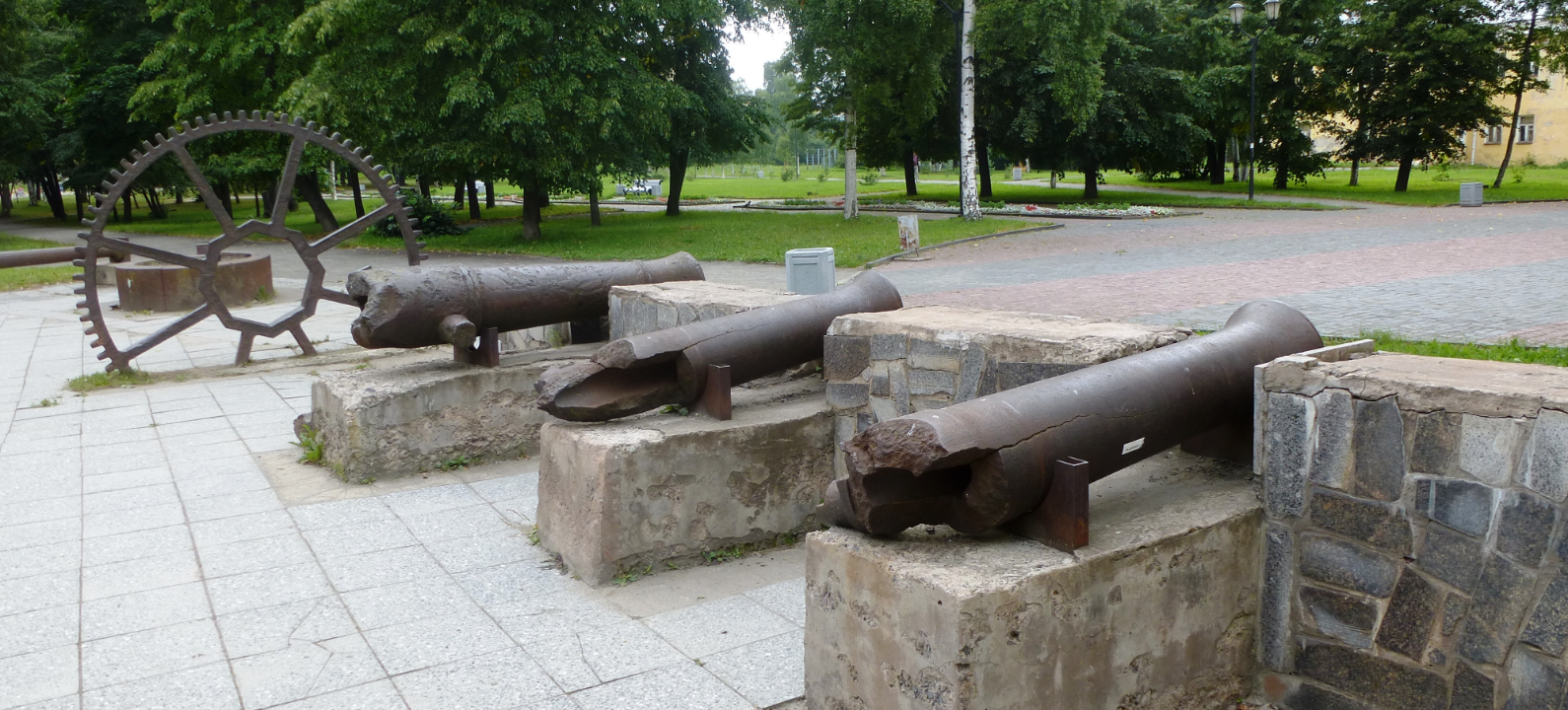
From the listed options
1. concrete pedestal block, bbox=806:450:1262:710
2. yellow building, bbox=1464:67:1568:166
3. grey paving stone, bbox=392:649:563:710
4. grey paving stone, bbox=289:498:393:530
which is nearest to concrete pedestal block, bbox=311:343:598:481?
grey paving stone, bbox=289:498:393:530

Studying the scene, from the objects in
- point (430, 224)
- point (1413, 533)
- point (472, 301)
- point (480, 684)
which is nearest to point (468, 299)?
point (472, 301)

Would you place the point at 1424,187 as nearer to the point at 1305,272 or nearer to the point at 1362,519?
the point at 1305,272

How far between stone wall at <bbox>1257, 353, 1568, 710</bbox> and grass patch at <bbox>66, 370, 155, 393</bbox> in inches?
339

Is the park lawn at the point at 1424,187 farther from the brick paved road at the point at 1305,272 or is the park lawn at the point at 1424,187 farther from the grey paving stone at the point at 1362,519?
the grey paving stone at the point at 1362,519

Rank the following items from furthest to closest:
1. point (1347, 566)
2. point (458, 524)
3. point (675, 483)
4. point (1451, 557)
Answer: point (458, 524) < point (675, 483) < point (1347, 566) < point (1451, 557)

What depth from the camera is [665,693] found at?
3.54 meters

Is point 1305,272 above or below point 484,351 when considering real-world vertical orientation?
below

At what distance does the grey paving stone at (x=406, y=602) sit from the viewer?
420 centimetres

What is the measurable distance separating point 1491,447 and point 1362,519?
0.42 m

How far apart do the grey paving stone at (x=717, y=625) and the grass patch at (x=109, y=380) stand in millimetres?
6698

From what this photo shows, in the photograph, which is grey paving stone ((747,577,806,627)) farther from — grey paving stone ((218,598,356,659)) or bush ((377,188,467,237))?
bush ((377,188,467,237))

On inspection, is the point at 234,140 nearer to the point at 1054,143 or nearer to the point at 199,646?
the point at 1054,143

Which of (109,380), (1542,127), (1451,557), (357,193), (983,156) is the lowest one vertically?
(109,380)

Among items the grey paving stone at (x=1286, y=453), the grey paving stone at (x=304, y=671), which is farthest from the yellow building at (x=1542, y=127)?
the grey paving stone at (x=304, y=671)
